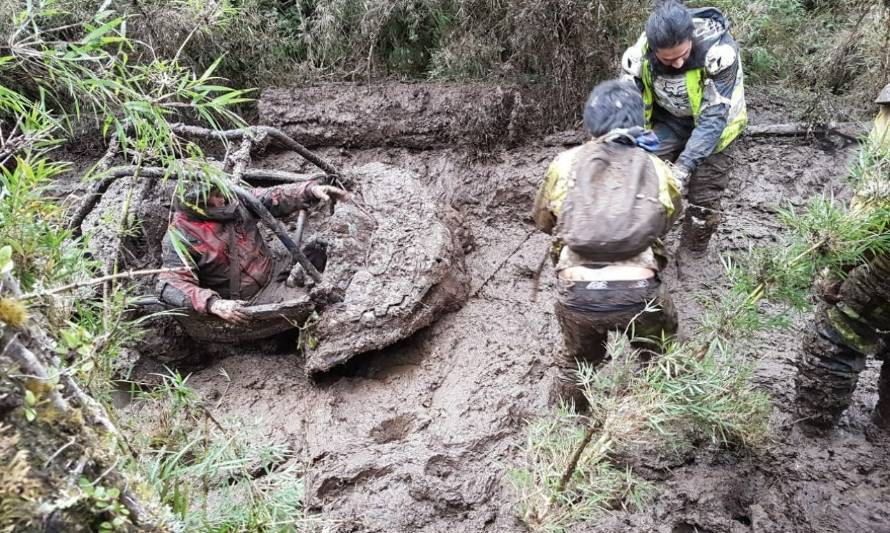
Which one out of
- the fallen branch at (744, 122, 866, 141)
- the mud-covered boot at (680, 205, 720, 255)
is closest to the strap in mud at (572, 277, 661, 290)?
the mud-covered boot at (680, 205, 720, 255)

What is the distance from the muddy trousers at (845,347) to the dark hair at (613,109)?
1210 mm

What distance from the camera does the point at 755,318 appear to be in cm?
250

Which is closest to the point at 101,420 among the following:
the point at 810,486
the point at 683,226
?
the point at 810,486

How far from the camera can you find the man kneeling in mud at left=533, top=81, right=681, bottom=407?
2.54 metres

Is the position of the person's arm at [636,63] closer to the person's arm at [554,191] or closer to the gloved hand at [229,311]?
the person's arm at [554,191]

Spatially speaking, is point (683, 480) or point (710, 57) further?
point (710, 57)

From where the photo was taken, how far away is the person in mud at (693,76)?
125 inches

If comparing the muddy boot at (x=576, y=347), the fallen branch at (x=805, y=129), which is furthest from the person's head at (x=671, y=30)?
the fallen branch at (x=805, y=129)

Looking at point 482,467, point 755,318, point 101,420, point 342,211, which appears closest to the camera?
point 101,420

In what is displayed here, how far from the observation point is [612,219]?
2.52 metres

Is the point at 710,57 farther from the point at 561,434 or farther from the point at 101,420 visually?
the point at 101,420

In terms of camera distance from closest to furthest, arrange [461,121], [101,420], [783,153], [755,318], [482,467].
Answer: [101,420]
[755,318]
[482,467]
[783,153]
[461,121]

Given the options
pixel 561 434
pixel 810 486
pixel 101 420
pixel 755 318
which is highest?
pixel 101 420

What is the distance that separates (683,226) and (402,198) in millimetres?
2037
